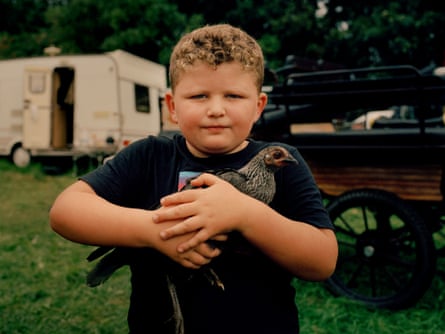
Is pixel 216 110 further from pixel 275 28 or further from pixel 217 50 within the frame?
pixel 275 28

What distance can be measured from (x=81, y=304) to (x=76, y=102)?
32.5 feet

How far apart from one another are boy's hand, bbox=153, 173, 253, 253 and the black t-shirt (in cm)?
17

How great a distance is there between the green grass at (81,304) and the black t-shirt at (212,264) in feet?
6.26

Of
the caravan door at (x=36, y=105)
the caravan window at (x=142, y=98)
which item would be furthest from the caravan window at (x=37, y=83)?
the caravan window at (x=142, y=98)

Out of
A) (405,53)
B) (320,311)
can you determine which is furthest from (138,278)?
(405,53)

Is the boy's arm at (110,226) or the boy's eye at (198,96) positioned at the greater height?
the boy's eye at (198,96)

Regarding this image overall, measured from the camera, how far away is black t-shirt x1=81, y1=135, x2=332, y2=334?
141 centimetres

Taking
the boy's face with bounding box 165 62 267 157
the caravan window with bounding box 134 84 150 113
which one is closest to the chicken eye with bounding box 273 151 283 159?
the boy's face with bounding box 165 62 267 157

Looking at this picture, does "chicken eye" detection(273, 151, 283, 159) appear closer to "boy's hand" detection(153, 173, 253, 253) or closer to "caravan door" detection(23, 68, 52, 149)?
"boy's hand" detection(153, 173, 253, 253)

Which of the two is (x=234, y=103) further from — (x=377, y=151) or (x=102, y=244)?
(x=377, y=151)

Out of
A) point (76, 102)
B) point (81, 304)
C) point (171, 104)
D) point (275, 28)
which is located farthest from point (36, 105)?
point (275, 28)

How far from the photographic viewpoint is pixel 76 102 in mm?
12773

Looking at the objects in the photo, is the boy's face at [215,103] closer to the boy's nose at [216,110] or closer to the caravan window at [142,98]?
the boy's nose at [216,110]

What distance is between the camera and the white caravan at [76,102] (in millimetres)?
12570
